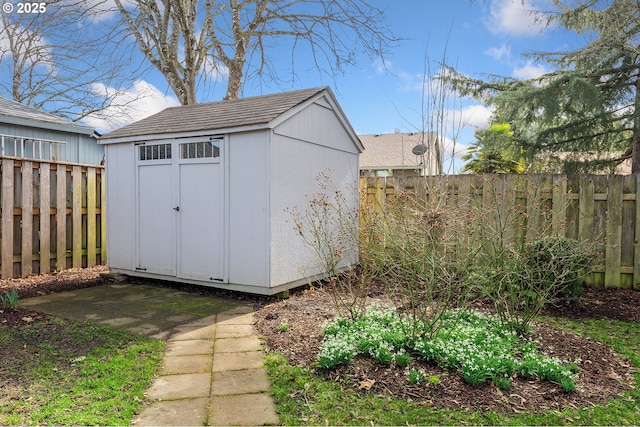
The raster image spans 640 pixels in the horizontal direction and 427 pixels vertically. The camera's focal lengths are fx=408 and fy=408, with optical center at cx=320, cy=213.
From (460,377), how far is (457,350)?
279mm

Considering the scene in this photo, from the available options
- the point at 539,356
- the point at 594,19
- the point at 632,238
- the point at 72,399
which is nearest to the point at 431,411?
the point at 539,356

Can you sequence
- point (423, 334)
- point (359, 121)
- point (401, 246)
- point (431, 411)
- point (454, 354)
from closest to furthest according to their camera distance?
point (431, 411), point (454, 354), point (423, 334), point (401, 246), point (359, 121)

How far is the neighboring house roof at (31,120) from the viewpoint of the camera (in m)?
8.62

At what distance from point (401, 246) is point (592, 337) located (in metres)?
2.10

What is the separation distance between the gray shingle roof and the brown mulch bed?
256cm

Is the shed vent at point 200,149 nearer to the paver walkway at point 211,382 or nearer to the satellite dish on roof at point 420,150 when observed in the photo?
the paver walkway at point 211,382

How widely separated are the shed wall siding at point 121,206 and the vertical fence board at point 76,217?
99 cm

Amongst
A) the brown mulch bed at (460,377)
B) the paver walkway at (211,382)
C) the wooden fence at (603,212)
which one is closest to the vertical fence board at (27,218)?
the paver walkway at (211,382)

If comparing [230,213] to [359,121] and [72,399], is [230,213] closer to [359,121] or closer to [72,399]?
[359,121]

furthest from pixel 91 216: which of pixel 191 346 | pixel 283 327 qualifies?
pixel 283 327

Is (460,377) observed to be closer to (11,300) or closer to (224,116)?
(224,116)

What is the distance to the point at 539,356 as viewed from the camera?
3.08m

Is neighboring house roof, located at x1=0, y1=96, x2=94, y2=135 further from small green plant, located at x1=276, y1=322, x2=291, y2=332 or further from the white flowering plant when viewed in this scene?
the white flowering plant

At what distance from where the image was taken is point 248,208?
17.4 feet
